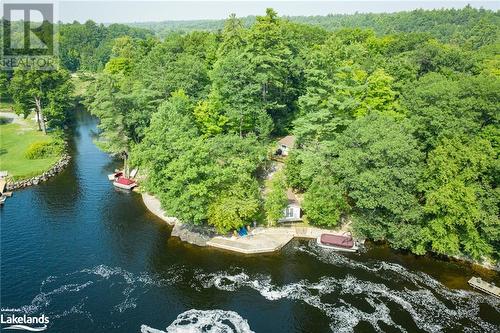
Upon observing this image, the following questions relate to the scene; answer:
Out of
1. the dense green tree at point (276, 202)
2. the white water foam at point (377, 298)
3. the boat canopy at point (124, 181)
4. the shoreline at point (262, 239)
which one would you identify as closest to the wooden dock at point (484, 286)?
the white water foam at point (377, 298)

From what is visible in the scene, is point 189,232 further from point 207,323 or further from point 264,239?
point 207,323

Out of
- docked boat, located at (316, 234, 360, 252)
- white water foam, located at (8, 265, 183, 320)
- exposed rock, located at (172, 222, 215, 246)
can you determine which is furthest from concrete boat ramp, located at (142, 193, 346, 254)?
white water foam, located at (8, 265, 183, 320)

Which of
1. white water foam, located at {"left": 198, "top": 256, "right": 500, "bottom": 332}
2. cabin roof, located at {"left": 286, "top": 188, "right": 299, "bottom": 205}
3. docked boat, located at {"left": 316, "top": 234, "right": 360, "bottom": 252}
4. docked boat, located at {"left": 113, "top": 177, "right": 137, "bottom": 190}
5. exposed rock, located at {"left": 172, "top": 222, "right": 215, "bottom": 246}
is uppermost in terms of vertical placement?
cabin roof, located at {"left": 286, "top": 188, "right": 299, "bottom": 205}

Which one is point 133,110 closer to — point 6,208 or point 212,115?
point 212,115

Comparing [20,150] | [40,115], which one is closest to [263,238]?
[20,150]

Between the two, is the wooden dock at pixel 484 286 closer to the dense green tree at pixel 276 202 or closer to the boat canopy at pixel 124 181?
the dense green tree at pixel 276 202

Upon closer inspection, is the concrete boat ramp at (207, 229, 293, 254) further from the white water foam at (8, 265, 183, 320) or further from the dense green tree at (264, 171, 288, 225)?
the white water foam at (8, 265, 183, 320)

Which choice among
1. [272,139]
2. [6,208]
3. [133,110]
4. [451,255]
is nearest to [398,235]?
[451,255]
